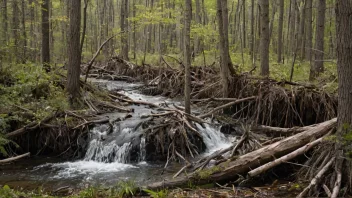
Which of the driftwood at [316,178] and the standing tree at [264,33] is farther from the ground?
the standing tree at [264,33]

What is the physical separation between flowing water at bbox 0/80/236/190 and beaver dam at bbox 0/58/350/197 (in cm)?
2

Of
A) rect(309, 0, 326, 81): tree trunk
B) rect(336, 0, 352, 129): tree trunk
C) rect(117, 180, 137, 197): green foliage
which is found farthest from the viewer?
rect(309, 0, 326, 81): tree trunk

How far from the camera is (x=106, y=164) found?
9.37 metres

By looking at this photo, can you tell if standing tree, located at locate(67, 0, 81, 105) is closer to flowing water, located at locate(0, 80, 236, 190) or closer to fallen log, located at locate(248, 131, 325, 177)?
flowing water, located at locate(0, 80, 236, 190)

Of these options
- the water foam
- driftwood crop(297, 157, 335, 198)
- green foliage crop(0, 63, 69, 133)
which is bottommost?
the water foam

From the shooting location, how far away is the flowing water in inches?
307

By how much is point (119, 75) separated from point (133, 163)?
11.9 m

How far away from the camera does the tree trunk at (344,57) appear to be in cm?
477

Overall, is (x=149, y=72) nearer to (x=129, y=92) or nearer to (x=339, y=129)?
(x=129, y=92)

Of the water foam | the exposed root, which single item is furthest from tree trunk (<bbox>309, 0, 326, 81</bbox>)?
the water foam

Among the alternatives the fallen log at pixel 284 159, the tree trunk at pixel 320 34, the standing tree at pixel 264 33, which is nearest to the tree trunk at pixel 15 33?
the standing tree at pixel 264 33

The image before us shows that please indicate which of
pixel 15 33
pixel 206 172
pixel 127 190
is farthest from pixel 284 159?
pixel 15 33

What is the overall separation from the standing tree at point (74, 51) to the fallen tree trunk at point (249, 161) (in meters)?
6.66

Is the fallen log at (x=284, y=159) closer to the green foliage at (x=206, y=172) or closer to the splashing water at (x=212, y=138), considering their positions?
the green foliage at (x=206, y=172)
